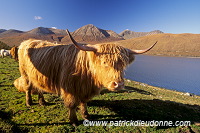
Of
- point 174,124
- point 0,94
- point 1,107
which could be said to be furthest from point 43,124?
point 174,124

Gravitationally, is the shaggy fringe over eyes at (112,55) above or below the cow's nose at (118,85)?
above

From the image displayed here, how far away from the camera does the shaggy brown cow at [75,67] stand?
10.3 ft

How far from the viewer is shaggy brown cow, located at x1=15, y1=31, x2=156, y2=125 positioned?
3.13 meters

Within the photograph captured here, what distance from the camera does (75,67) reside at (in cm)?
362

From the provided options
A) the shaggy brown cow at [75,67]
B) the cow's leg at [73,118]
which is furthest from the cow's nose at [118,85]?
the cow's leg at [73,118]

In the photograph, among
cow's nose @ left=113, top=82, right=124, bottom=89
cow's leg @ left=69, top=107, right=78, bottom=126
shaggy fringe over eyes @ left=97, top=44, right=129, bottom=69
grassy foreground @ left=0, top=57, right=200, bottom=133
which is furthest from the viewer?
cow's leg @ left=69, top=107, right=78, bottom=126

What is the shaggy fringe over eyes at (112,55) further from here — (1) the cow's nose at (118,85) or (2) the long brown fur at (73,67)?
(1) the cow's nose at (118,85)

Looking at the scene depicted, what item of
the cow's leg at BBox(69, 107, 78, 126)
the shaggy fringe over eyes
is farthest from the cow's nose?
the cow's leg at BBox(69, 107, 78, 126)

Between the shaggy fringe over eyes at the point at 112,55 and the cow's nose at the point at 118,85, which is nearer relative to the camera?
the cow's nose at the point at 118,85

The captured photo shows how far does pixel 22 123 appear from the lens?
3988mm

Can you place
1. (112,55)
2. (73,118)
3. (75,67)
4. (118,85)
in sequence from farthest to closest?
(73,118) → (75,67) → (112,55) → (118,85)

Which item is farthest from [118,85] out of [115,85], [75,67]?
[75,67]

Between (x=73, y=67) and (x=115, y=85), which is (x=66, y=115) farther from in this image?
(x=115, y=85)

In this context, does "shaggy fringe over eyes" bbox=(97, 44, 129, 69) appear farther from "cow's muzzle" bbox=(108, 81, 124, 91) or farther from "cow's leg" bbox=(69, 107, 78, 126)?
"cow's leg" bbox=(69, 107, 78, 126)
